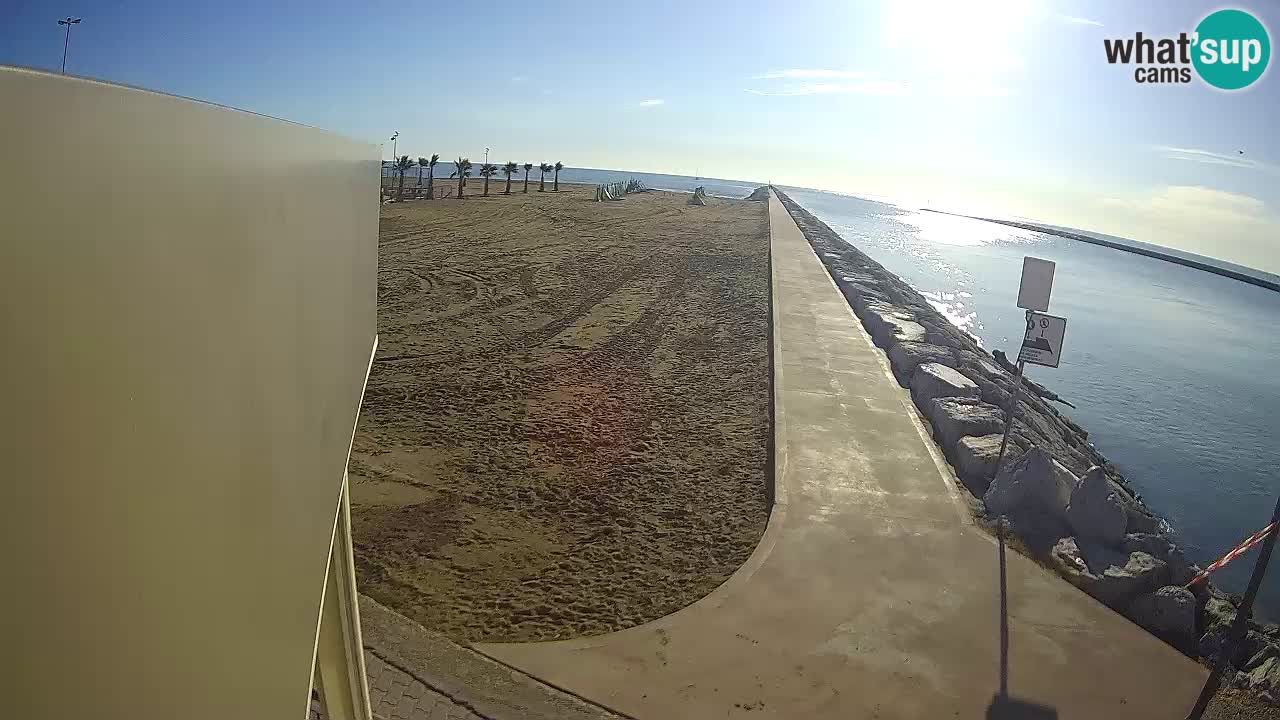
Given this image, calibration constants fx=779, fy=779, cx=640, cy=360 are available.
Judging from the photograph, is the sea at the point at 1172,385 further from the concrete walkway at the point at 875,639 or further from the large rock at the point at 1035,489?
the concrete walkway at the point at 875,639

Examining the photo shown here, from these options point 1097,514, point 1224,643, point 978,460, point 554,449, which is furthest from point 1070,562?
point 554,449

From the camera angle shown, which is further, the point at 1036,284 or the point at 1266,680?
the point at 1036,284

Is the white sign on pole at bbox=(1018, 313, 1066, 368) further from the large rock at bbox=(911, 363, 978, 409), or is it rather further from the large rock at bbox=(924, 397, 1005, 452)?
the large rock at bbox=(911, 363, 978, 409)

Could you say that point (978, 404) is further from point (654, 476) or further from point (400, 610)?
point (400, 610)

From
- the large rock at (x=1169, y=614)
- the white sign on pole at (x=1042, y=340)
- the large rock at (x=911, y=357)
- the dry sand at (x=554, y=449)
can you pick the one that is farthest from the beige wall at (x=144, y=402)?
the large rock at (x=911, y=357)

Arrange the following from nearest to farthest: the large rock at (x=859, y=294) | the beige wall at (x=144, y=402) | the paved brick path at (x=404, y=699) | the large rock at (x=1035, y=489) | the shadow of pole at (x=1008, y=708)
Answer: the beige wall at (x=144, y=402) → the paved brick path at (x=404, y=699) → the shadow of pole at (x=1008, y=708) → the large rock at (x=1035, y=489) → the large rock at (x=859, y=294)

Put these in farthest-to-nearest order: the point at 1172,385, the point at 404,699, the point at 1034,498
A: the point at 1172,385 < the point at 1034,498 < the point at 404,699

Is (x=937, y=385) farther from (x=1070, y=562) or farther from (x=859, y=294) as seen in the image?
(x=859, y=294)

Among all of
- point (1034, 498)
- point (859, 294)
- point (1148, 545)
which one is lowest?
point (1148, 545)
